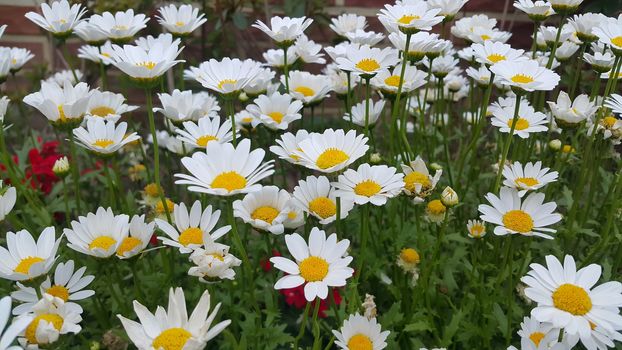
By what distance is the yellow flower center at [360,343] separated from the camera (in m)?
0.92

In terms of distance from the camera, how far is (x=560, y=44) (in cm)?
138

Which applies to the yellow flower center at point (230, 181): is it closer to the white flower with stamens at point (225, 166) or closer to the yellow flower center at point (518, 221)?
the white flower with stamens at point (225, 166)

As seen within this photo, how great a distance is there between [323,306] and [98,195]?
82cm

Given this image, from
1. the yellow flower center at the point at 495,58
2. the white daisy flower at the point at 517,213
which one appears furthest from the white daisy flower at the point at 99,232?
the yellow flower center at the point at 495,58

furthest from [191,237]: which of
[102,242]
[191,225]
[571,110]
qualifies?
[571,110]

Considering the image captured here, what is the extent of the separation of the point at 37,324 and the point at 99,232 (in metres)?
0.21

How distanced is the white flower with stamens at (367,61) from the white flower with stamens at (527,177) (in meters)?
0.27

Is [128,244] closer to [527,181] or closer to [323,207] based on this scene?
[323,207]

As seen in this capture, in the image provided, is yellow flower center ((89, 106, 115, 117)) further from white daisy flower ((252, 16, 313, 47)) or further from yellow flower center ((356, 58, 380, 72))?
yellow flower center ((356, 58, 380, 72))

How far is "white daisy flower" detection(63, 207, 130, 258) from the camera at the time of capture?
0.92m

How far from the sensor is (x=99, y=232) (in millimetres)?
964

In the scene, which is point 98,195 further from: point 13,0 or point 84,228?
point 13,0

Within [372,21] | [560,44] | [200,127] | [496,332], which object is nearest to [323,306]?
[496,332]

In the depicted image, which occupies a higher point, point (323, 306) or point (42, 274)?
point (42, 274)
